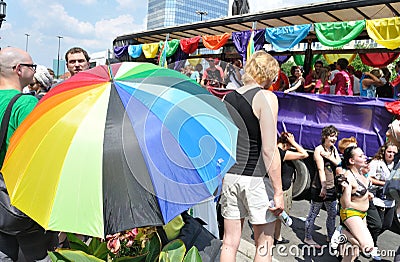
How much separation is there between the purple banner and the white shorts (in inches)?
164

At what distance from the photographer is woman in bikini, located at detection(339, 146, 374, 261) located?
11.5ft

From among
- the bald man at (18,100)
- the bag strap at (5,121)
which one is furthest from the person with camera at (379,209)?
the bag strap at (5,121)

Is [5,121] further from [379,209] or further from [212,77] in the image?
[379,209]

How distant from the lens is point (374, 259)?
429cm

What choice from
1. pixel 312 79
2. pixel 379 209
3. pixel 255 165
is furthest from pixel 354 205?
pixel 312 79

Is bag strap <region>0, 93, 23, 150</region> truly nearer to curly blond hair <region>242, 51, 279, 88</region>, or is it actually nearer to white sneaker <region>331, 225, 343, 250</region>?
curly blond hair <region>242, 51, 279, 88</region>

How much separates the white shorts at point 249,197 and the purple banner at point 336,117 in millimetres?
4165

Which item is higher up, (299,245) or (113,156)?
(113,156)

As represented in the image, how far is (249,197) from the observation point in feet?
8.89

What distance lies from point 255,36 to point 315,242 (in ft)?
17.0

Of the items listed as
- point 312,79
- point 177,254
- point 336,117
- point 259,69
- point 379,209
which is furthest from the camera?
point 312,79

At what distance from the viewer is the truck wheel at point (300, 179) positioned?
263 inches

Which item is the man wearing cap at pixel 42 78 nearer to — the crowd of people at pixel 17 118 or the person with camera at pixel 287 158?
the crowd of people at pixel 17 118

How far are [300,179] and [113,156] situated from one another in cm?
561
